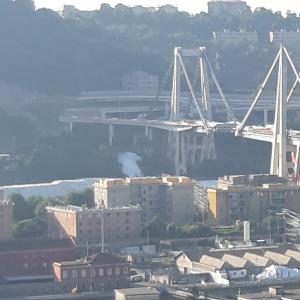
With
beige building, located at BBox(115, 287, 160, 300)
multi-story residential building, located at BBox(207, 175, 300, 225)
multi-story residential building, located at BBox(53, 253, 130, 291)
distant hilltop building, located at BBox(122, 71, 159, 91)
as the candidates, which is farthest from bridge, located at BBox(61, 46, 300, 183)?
beige building, located at BBox(115, 287, 160, 300)

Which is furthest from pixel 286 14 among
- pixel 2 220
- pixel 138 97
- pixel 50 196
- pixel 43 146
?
pixel 2 220

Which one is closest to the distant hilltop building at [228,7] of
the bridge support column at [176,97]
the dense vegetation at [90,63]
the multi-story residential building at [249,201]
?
the dense vegetation at [90,63]

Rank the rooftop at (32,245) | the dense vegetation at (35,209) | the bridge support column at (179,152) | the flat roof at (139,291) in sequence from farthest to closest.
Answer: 1. the bridge support column at (179,152)
2. the dense vegetation at (35,209)
3. the rooftop at (32,245)
4. the flat roof at (139,291)

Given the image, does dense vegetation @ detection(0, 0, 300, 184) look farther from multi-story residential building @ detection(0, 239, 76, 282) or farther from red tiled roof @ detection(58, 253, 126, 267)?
red tiled roof @ detection(58, 253, 126, 267)

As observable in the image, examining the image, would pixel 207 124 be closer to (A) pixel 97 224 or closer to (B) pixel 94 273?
(A) pixel 97 224

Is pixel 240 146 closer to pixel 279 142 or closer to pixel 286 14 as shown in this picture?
pixel 279 142

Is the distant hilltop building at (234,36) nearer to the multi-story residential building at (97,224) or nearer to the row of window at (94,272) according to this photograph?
the multi-story residential building at (97,224)

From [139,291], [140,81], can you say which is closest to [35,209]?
[139,291]
